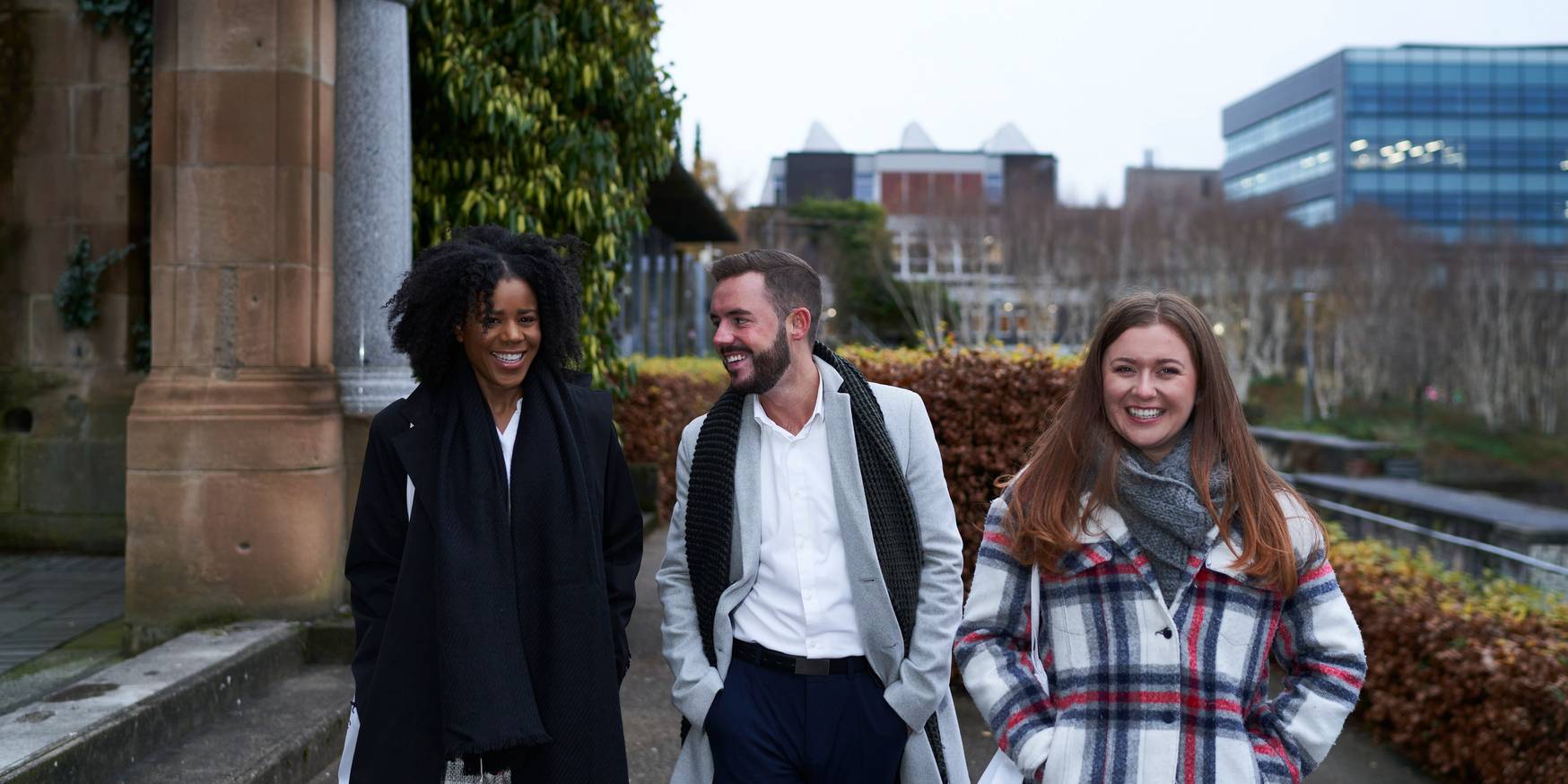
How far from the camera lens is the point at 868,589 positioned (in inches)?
111

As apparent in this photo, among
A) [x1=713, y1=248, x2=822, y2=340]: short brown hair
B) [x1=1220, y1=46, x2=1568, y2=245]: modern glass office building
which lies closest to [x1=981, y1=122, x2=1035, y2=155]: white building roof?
[x1=1220, y1=46, x2=1568, y2=245]: modern glass office building

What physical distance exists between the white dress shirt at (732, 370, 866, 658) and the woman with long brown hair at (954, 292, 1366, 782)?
0.42 m

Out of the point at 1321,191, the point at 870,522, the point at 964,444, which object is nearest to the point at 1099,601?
the point at 870,522

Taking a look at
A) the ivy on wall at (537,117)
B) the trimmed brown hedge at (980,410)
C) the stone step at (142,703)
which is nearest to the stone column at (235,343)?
the stone step at (142,703)

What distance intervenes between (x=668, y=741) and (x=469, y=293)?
3.30 metres

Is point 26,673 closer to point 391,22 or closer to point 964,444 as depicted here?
point 391,22

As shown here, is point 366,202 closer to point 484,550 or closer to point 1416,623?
point 484,550

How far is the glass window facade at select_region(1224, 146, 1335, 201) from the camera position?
85062 mm

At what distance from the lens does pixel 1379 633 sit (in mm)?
6484

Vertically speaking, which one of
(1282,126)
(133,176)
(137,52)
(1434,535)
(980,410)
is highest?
(1282,126)

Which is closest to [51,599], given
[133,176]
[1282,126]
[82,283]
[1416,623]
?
[82,283]

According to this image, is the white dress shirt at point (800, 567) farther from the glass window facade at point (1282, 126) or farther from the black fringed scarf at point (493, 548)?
the glass window facade at point (1282, 126)

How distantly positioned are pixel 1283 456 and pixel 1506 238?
Result: 21192 mm

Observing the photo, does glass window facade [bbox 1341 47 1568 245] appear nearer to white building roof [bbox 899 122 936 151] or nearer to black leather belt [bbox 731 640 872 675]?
white building roof [bbox 899 122 936 151]
